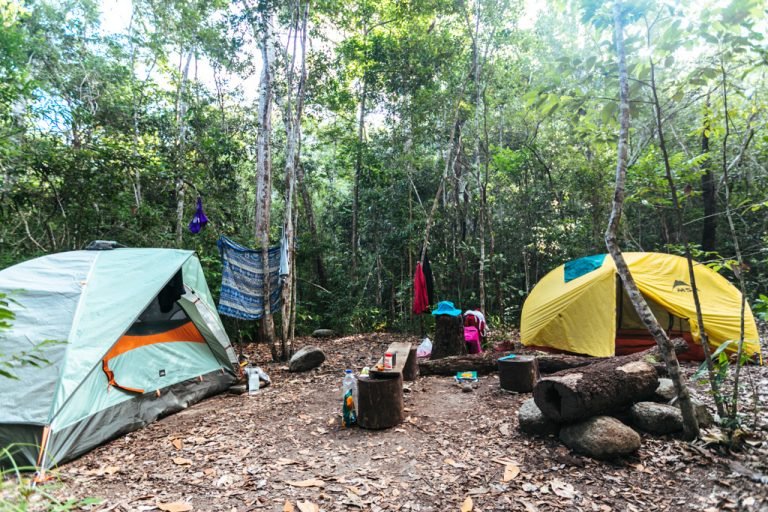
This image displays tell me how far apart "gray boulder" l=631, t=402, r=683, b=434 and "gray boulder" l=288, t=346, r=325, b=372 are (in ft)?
13.4

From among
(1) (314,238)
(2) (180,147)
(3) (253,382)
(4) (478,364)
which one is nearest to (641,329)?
(4) (478,364)

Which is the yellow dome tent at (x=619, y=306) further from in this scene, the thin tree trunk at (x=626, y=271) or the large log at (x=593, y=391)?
the thin tree trunk at (x=626, y=271)

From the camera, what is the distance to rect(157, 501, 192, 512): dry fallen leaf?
102 inches

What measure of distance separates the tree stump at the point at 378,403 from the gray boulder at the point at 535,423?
3.72ft

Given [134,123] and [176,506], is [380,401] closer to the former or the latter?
[176,506]

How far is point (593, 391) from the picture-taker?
3217mm

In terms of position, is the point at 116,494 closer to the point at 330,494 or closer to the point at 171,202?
the point at 330,494

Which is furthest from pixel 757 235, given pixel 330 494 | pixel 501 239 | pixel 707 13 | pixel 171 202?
pixel 171 202

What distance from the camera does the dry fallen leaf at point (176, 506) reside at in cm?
259

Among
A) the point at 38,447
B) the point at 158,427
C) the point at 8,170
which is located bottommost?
the point at 158,427

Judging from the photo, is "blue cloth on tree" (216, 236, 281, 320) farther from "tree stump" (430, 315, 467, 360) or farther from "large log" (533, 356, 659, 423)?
"large log" (533, 356, 659, 423)

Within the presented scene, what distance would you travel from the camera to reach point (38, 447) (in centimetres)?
302

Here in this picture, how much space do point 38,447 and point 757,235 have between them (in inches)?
532

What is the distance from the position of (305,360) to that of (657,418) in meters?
4.32
